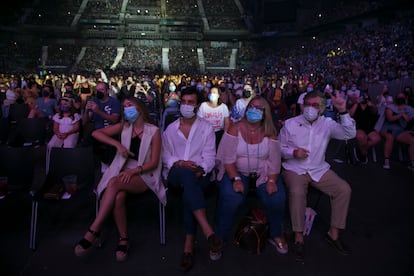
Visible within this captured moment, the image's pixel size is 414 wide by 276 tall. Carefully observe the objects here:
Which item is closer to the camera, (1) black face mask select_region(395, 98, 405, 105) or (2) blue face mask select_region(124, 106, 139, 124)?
(2) blue face mask select_region(124, 106, 139, 124)

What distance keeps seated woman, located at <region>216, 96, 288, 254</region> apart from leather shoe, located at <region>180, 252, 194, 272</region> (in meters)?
0.45

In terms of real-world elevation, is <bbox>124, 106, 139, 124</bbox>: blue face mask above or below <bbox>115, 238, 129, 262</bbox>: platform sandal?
above

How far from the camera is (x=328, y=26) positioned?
42.1 meters

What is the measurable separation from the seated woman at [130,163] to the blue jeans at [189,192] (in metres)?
0.23

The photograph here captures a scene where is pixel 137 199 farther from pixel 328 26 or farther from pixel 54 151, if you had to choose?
pixel 328 26

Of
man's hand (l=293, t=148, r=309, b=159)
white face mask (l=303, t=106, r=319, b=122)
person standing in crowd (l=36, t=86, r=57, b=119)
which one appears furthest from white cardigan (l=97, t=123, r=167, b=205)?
person standing in crowd (l=36, t=86, r=57, b=119)

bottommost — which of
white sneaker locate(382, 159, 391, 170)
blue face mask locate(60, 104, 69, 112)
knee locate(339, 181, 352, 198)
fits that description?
white sneaker locate(382, 159, 391, 170)

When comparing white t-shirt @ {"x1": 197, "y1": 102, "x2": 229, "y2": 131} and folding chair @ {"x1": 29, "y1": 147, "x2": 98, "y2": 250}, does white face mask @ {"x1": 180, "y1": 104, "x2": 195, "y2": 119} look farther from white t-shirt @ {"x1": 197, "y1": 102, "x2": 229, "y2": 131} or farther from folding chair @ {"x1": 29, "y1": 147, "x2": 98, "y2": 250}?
white t-shirt @ {"x1": 197, "y1": 102, "x2": 229, "y2": 131}

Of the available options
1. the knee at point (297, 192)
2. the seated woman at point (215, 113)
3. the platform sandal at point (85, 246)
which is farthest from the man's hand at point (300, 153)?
the seated woman at point (215, 113)

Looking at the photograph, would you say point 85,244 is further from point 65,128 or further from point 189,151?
point 65,128

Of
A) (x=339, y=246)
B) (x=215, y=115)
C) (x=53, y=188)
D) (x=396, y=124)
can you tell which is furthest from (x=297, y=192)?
(x=396, y=124)

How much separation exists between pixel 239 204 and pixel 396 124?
5.33m

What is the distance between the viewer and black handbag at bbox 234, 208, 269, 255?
3.57m

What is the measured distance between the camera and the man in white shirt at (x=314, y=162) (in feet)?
12.0
